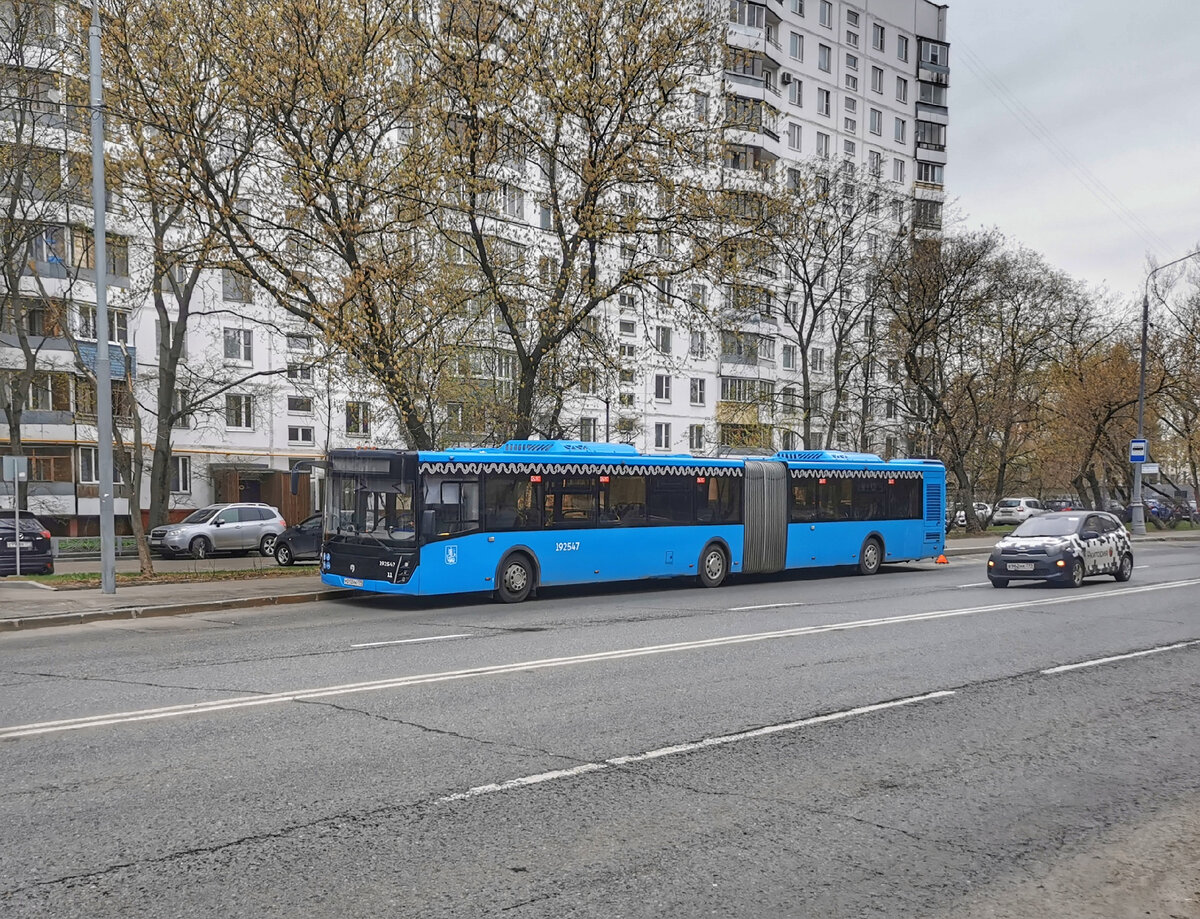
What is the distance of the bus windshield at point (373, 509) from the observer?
1681 centimetres

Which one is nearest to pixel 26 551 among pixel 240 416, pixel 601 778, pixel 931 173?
pixel 601 778

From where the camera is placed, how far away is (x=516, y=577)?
58.9ft

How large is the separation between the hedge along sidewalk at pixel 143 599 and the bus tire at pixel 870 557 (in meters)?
12.4

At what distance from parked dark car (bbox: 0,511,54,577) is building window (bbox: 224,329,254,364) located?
26.3 meters

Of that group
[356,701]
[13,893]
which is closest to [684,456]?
[356,701]

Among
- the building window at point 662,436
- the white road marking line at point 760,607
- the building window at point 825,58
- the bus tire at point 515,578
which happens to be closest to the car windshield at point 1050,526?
the white road marking line at point 760,607

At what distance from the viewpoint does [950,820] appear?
18.6 feet

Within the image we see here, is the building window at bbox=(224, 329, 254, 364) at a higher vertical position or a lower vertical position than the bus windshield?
higher

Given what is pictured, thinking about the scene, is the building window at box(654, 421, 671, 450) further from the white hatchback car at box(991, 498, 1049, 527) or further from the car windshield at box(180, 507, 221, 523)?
the car windshield at box(180, 507, 221, 523)

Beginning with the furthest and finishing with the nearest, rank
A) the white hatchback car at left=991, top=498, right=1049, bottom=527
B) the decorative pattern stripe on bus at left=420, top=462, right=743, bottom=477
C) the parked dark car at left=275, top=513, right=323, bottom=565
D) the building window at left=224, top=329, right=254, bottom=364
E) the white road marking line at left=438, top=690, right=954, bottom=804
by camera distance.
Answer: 1. the white hatchback car at left=991, top=498, right=1049, bottom=527
2. the building window at left=224, top=329, right=254, bottom=364
3. the parked dark car at left=275, top=513, right=323, bottom=565
4. the decorative pattern stripe on bus at left=420, top=462, right=743, bottom=477
5. the white road marking line at left=438, top=690, right=954, bottom=804

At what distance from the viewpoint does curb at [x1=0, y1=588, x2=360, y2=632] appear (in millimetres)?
14414

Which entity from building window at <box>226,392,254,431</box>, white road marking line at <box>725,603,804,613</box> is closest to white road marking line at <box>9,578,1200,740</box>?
white road marking line at <box>725,603,804,613</box>

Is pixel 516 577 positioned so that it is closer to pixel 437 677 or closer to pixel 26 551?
pixel 437 677

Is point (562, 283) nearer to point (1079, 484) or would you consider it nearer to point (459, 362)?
point (459, 362)
